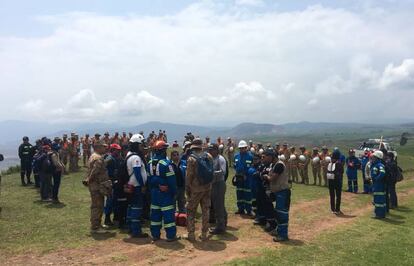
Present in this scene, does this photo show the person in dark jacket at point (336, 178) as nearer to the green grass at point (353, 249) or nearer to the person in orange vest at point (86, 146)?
the green grass at point (353, 249)

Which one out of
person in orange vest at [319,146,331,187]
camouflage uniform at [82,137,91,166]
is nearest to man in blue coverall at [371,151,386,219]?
person in orange vest at [319,146,331,187]

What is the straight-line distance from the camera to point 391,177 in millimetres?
17219

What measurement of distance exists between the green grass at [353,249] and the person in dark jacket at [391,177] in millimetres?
2537

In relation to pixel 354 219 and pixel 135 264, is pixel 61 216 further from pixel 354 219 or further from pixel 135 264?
pixel 354 219

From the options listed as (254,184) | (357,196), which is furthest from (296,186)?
(254,184)

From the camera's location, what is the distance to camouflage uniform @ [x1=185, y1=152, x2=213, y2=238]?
36.5 feet

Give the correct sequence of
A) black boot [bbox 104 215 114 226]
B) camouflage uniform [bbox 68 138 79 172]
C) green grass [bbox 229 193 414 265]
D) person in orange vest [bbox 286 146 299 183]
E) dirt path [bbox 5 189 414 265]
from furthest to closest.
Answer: camouflage uniform [bbox 68 138 79 172]
person in orange vest [bbox 286 146 299 183]
black boot [bbox 104 215 114 226]
green grass [bbox 229 193 414 265]
dirt path [bbox 5 189 414 265]

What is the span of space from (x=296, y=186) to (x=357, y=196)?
12.8 feet

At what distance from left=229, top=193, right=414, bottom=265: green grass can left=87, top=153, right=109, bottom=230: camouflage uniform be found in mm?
4558

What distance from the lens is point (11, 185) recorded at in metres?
21.7

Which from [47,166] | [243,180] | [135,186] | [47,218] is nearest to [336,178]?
[243,180]

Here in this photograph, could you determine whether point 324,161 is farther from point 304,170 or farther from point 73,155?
point 73,155

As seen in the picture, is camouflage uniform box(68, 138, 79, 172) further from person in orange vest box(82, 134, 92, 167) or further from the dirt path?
the dirt path

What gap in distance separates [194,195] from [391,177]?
989 cm
